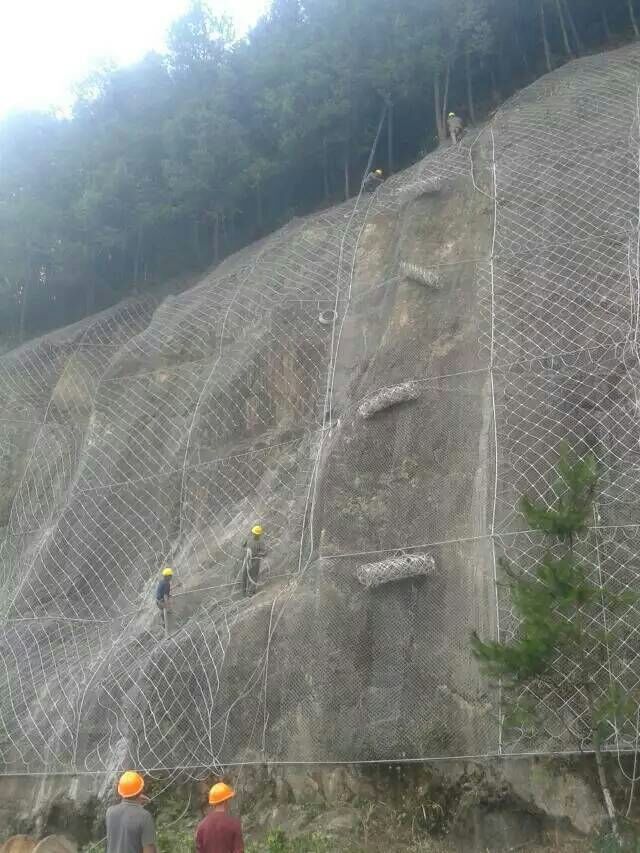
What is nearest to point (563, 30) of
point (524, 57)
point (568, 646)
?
point (524, 57)

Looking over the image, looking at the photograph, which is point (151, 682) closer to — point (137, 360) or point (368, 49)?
point (137, 360)

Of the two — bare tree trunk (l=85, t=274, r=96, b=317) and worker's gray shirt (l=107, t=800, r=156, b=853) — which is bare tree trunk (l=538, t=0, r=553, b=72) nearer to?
bare tree trunk (l=85, t=274, r=96, b=317)

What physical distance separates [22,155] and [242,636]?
43.9 feet

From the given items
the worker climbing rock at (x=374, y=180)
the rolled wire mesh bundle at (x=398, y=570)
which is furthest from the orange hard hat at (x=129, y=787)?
the worker climbing rock at (x=374, y=180)

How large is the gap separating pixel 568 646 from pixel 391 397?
3620 millimetres

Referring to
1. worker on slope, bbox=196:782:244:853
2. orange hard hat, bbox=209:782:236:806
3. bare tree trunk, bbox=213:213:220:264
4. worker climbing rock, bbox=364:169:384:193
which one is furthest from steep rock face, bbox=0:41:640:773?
bare tree trunk, bbox=213:213:220:264

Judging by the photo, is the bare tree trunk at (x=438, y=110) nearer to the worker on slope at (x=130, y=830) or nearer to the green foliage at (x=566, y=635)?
the green foliage at (x=566, y=635)

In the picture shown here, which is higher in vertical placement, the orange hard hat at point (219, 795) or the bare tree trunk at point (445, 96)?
the orange hard hat at point (219, 795)

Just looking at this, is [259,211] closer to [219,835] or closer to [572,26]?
[572,26]

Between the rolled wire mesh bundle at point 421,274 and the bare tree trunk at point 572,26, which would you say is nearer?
the rolled wire mesh bundle at point 421,274

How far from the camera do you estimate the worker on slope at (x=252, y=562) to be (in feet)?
26.5

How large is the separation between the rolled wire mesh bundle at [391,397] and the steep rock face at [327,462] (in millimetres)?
95

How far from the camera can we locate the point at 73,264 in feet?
55.9

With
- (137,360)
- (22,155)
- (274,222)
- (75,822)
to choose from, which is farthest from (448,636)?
(22,155)
